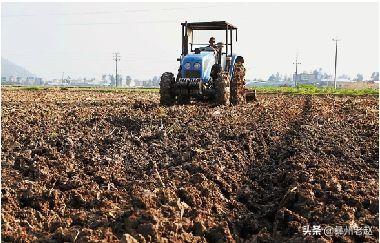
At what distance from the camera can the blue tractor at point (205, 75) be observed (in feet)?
48.0

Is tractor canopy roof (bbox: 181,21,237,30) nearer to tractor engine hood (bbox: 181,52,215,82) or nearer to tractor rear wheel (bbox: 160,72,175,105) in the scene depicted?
tractor engine hood (bbox: 181,52,215,82)

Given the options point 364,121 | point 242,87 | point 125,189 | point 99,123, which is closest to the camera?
point 125,189

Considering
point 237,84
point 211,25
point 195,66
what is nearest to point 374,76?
point 237,84

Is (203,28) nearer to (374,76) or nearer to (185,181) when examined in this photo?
(185,181)

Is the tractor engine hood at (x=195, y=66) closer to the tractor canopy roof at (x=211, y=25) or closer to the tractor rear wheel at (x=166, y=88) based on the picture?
the tractor rear wheel at (x=166, y=88)

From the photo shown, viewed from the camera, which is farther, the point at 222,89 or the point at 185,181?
the point at 222,89

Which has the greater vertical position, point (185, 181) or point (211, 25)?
point (211, 25)

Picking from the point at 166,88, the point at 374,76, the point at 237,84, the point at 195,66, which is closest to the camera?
the point at 195,66

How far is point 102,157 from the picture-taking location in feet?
25.1

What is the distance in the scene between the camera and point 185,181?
21.2ft

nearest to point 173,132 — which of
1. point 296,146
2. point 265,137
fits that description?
point 265,137

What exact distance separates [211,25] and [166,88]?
2322 millimetres

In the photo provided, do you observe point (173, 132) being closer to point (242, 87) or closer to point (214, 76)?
point (214, 76)

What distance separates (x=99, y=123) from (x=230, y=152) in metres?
3.74
